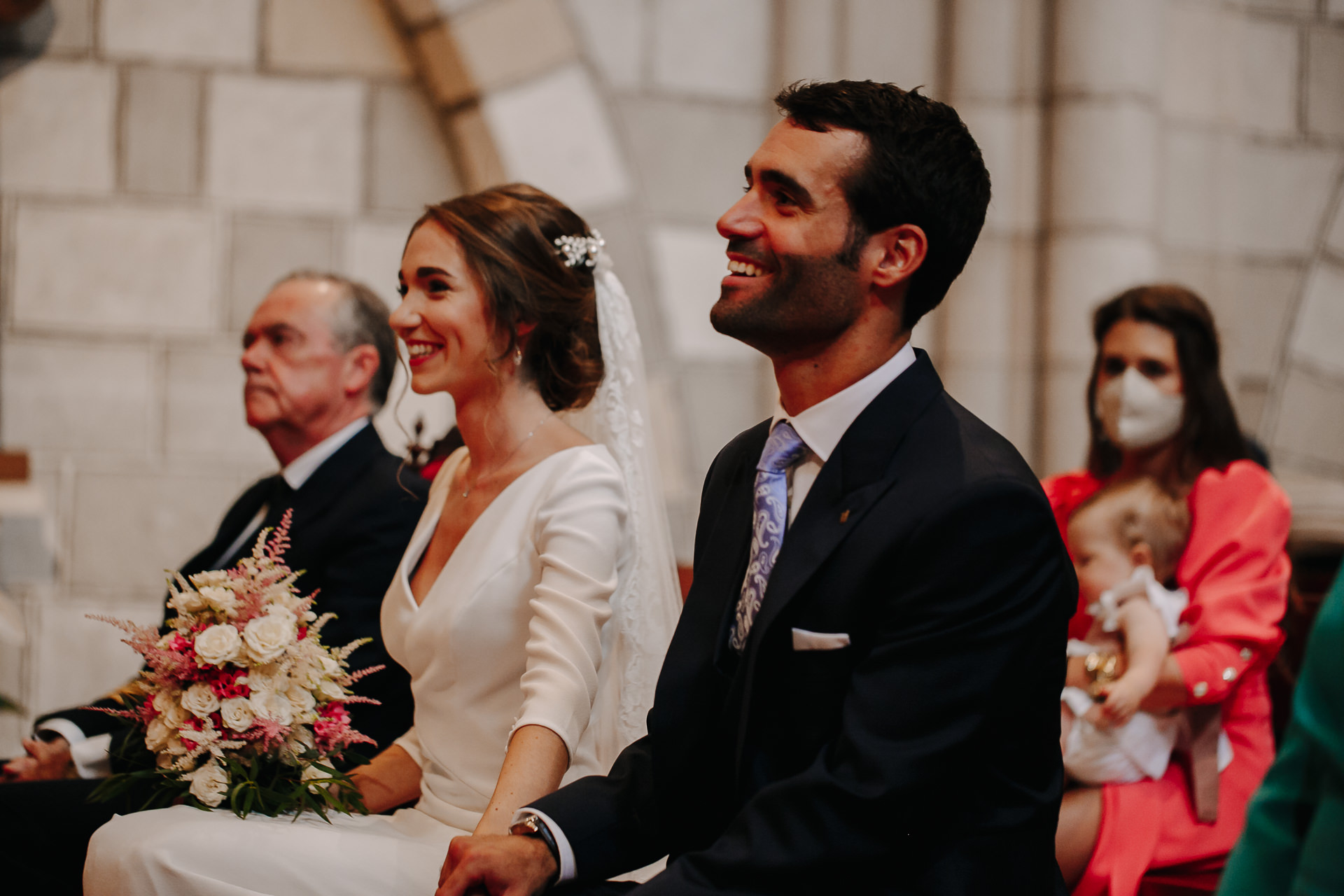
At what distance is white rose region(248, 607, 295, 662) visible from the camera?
199 centimetres

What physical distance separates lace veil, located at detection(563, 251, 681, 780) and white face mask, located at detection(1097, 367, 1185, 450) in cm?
125

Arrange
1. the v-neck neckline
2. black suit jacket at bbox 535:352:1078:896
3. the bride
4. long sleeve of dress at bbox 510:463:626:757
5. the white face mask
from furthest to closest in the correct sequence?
the white face mask < the v-neck neckline < long sleeve of dress at bbox 510:463:626:757 < the bride < black suit jacket at bbox 535:352:1078:896

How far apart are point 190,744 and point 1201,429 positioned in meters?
2.43

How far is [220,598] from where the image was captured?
2.04 metres

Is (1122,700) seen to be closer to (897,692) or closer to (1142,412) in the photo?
(1142,412)

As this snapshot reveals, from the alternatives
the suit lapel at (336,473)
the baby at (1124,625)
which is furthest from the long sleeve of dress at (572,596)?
the baby at (1124,625)

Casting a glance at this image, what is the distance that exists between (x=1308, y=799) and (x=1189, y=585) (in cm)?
183

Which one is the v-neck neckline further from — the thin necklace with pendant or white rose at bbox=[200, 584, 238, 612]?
white rose at bbox=[200, 584, 238, 612]

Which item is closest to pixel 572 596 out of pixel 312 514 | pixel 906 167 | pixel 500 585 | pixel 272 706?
pixel 500 585

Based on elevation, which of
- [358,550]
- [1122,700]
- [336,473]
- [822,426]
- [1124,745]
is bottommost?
[1124,745]

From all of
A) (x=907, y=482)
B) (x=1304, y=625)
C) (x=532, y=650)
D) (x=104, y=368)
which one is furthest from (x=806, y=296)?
(x=104, y=368)

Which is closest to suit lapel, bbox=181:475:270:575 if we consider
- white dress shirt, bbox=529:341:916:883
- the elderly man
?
the elderly man

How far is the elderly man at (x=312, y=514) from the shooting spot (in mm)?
2469

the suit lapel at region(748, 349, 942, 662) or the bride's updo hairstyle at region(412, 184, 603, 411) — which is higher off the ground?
the bride's updo hairstyle at region(412, 184, 603, 411)
